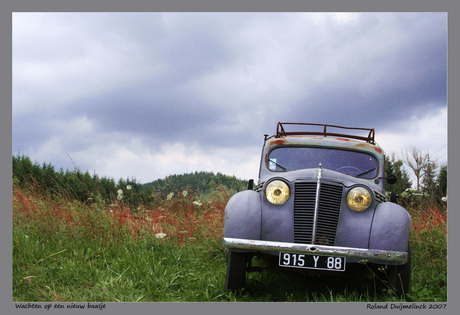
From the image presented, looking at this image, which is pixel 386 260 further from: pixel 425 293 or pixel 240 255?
pixel 240 255

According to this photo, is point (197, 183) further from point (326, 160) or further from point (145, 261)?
point (326, 160)

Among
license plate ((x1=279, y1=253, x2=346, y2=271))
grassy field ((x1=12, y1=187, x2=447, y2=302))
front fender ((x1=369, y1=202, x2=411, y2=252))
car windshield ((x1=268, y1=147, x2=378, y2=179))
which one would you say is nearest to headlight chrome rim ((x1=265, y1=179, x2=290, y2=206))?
license plate ((x1=279, y1=253, x2=346, y2=271))

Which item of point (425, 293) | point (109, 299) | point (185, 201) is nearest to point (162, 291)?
point (109, 299)

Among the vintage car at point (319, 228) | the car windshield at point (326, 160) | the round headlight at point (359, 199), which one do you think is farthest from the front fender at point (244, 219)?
the car windshield at point (326, 160)

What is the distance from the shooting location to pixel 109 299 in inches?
182

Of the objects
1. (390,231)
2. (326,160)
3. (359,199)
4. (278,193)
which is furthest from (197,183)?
(390,231)

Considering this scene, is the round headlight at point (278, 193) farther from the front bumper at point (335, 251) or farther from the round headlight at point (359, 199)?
the round headlight at point (359, 199)

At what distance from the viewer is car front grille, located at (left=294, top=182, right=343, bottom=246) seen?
4.27 metres

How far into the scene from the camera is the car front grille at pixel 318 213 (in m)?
4.27

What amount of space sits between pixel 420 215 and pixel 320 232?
459cm

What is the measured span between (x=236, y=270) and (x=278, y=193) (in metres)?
0.94

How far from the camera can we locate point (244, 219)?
13.9 ft

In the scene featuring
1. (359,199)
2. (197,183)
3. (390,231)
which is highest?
(197,183)

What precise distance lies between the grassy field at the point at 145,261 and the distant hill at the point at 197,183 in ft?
4.46
